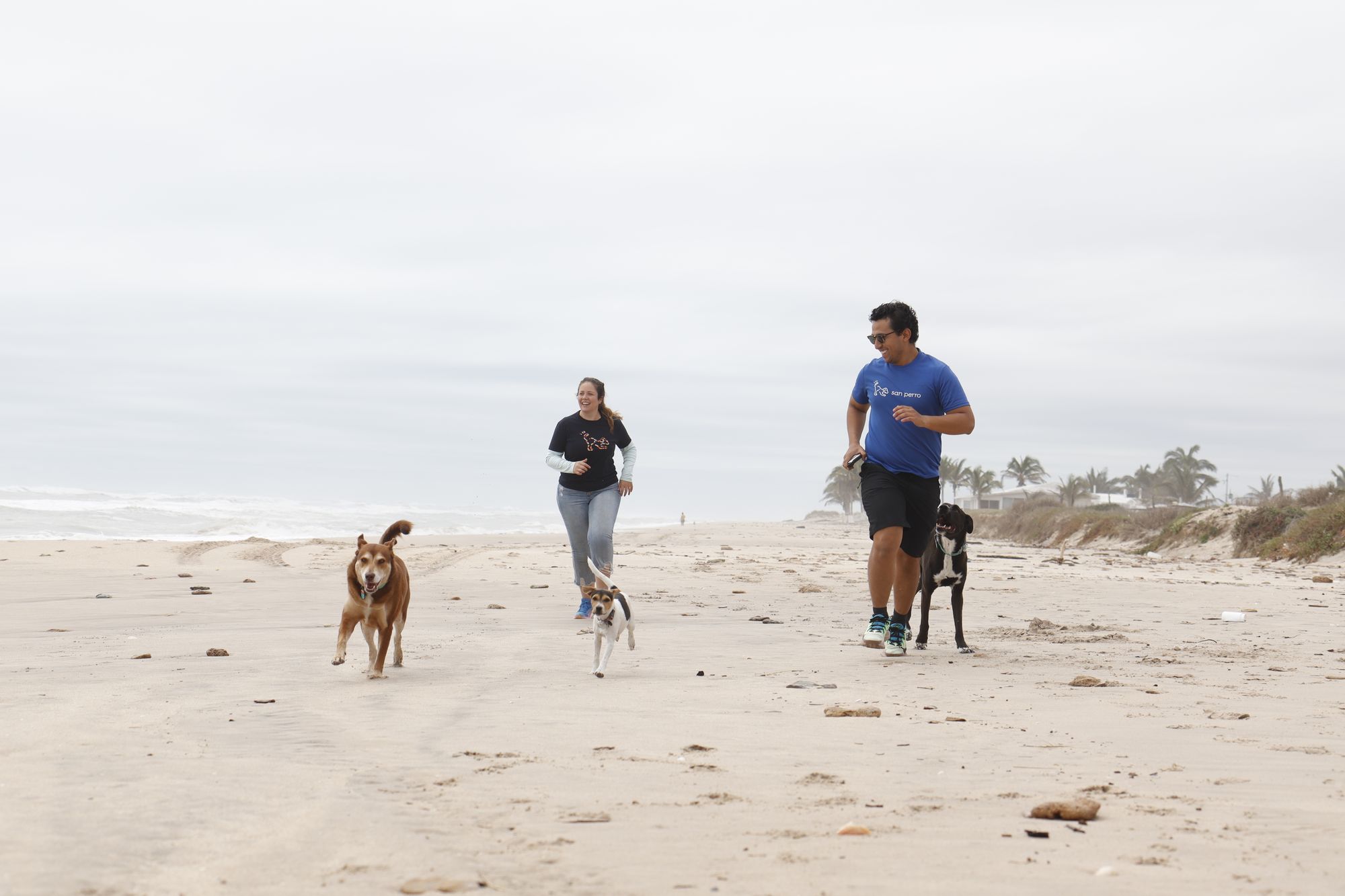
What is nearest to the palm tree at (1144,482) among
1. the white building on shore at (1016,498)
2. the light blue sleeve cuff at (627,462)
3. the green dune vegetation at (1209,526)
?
the white building on shore at (1016,498)

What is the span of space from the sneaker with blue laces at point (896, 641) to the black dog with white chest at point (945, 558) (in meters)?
0.62

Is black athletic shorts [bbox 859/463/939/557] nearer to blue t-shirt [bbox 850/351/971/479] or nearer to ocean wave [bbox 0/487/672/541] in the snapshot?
A: blue t-shirt [bbox 850/351/971/479]

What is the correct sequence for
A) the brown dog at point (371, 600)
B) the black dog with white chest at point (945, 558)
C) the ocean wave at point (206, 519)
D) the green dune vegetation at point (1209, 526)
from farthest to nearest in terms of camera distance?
the ocean wave at point (206, 519) → the green dune vegetation at point (1209, 526) → the black dog with white chest at point (945, 558) → the brown dog at point (371, 600)

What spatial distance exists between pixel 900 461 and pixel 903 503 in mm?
261

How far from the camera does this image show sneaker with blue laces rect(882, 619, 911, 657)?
6996 mm

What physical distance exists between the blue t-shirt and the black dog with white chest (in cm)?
51

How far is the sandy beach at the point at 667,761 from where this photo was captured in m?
2.71

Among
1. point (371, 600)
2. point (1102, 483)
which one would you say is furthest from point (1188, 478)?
point (371, 600)

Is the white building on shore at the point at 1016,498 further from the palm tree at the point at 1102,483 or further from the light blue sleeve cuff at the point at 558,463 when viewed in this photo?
the light blue sleeve cuff at the point at 558,463

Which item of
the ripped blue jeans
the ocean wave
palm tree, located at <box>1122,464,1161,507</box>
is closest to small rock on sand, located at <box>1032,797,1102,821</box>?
the ripped blue jeans

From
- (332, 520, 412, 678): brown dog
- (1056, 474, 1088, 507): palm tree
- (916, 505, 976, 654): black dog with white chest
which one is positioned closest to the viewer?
(332, 520, 412, 678): brown dog

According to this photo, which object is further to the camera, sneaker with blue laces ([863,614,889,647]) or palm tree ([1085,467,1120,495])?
palm tree ([1085,467,1120,495])

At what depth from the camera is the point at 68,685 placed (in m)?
5.42

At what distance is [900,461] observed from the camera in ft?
23.4
